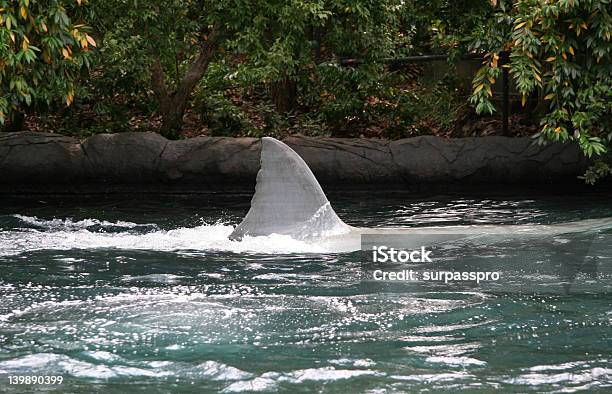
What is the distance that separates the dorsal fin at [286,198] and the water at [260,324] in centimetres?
16

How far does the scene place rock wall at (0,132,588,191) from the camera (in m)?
12.5

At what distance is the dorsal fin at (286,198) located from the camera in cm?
832

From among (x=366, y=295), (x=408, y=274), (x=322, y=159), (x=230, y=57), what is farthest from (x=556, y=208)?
(x=230, y=57)

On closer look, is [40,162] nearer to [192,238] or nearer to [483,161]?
[192,238]

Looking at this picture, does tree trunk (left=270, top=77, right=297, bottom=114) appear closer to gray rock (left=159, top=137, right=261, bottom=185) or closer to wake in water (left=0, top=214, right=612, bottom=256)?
gray rock (left=159, top=137, right=261, bottom=185)

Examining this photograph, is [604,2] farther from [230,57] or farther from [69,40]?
[230,57]

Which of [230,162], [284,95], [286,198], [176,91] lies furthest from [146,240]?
[284,95]

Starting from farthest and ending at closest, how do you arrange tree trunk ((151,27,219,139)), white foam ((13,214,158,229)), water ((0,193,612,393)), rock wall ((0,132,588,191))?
tree trunk ((151,27,219,139)) < rock wall ((0,132,588,191)) < white foam ((13,214,158,229)) < water ((0,193,612,393))

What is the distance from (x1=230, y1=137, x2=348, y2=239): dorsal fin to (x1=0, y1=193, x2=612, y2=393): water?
161 mm

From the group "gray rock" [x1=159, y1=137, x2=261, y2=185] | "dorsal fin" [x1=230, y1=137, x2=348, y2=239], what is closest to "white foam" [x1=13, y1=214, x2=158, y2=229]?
"dorsal fin" [x1=230, y1=137, x2=348, y2=239]

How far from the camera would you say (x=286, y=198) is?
27.4 feet

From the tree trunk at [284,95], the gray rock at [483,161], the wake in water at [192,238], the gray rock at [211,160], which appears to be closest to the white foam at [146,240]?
the wake in water at [192,238]

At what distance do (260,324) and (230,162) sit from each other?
22.2ft

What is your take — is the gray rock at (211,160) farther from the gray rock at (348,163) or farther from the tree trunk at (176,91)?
the tree trunk at (176,91)
